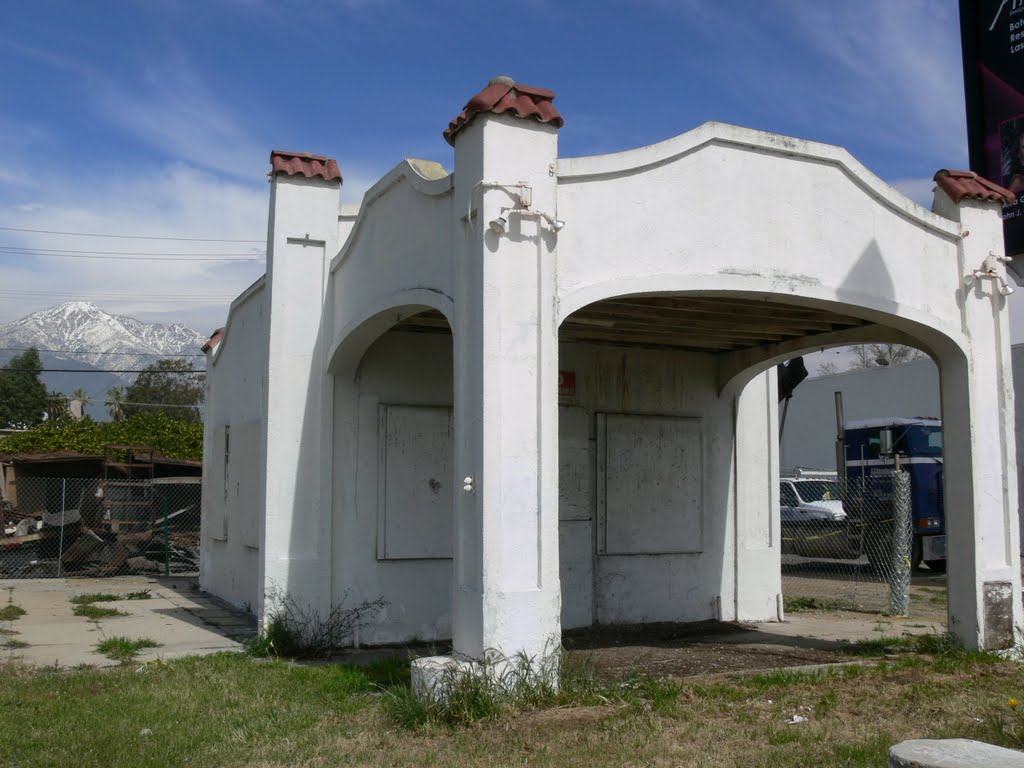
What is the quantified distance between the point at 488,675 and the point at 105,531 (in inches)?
542

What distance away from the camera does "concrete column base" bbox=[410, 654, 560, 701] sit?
6930 millimetres

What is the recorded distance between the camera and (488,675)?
22.9ft

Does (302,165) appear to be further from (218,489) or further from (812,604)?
(812,604)

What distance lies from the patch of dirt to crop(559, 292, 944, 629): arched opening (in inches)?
15.6

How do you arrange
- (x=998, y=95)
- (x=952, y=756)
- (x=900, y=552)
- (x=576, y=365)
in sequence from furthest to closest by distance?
(x=998, y=95), (x=900, y=552), (x=576, y=365), (x=952, y=756)

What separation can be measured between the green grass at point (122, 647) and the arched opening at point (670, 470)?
443 centimetres

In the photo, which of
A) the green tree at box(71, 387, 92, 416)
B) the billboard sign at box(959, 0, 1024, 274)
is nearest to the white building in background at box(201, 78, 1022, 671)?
the billboard sign at box(959, 0, 1024, 274)

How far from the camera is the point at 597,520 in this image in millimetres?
11984

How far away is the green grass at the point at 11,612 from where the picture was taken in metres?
12.4

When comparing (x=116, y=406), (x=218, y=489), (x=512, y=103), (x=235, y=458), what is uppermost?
(x=116, y=406)

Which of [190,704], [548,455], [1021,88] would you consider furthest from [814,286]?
[1021,88]

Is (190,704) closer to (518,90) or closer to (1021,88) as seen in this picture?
(518,90)

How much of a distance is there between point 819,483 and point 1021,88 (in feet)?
32.3

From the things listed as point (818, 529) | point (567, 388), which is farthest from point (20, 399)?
point (567, 388)
